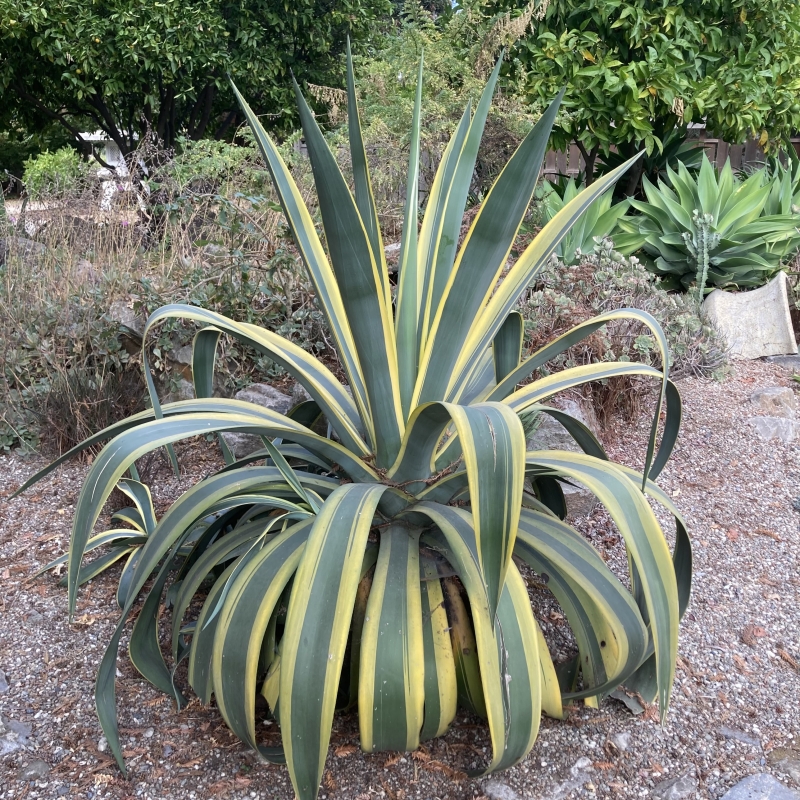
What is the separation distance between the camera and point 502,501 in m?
1.03

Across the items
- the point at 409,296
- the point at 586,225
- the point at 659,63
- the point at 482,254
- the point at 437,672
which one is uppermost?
the point at 659,63

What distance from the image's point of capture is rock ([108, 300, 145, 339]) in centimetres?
286

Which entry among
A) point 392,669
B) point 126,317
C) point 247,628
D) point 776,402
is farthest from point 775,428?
point 126,317

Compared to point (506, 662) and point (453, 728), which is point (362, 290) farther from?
point (453, 728)

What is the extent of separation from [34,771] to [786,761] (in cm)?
160

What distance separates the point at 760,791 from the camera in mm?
1388

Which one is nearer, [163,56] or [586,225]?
[586,225]

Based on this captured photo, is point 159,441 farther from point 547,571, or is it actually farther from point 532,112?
point 532,112

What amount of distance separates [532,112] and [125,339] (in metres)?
3.43

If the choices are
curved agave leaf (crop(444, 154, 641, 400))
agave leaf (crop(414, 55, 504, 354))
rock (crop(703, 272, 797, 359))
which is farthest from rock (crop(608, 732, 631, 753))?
rock (crop(703, 272, 797, 359))

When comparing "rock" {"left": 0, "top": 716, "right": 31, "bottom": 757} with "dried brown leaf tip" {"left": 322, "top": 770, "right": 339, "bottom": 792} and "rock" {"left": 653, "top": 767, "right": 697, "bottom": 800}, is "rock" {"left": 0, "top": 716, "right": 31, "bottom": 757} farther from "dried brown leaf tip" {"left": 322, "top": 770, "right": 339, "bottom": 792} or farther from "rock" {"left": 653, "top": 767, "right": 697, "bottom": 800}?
"rock" {"left": 653, "top": 767, "right": 697, "bottom": 800}

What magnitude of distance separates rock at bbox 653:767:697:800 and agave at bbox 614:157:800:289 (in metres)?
3.43

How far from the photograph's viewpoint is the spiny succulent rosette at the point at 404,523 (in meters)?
1.19

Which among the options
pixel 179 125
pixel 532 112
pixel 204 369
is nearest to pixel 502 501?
pixel 204 369
